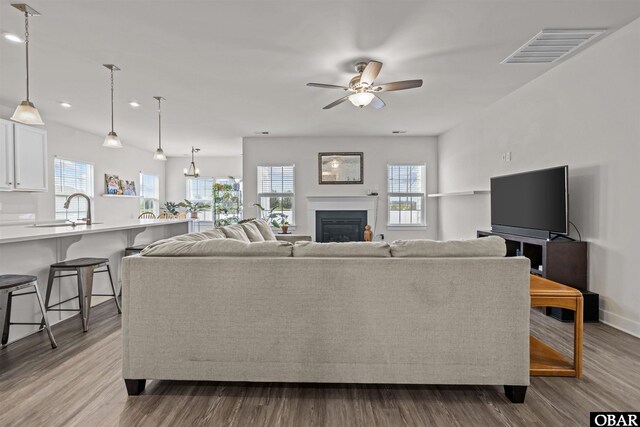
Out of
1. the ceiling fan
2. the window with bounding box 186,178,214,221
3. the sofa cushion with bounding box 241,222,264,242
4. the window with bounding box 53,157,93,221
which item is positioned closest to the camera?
the ceiling fan

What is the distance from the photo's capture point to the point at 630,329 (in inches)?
112

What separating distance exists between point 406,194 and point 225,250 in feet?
18.5

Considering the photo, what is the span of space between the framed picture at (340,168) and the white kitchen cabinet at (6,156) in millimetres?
4844

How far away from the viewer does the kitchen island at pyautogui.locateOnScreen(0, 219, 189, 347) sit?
104 inches

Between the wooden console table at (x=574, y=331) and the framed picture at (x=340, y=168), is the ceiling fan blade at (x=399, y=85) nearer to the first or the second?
the wooden console table at (x=574, y=331)

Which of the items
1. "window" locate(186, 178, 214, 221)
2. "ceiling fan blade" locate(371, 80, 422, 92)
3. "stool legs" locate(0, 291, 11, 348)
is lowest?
"stool legs" locate(0, 291, 11, 348)

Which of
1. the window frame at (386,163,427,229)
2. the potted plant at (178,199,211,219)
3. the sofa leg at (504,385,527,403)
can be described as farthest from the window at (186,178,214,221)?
the sofa leg at (504,385,527,403)

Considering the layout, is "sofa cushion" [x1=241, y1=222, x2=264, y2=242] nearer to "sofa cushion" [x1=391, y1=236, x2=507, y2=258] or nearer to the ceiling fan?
the ceiling fan

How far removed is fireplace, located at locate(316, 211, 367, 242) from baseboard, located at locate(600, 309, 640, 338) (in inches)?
166

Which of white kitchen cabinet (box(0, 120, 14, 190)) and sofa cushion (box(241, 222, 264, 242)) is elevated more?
white kitchen cabinet (box(0, 120, 14, 190))

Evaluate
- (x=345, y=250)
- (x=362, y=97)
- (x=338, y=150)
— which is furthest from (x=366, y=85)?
(x=338, y=150)

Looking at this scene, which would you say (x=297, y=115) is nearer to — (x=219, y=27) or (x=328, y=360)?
(x=219, y=27)

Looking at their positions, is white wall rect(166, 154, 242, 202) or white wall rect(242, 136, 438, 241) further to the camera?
white wall rect(166, 154, 242, 202)

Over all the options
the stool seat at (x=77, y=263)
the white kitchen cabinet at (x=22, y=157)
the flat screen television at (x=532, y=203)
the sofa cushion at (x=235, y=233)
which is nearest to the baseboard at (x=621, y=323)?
the flat screen television at (x=532, y=203)
